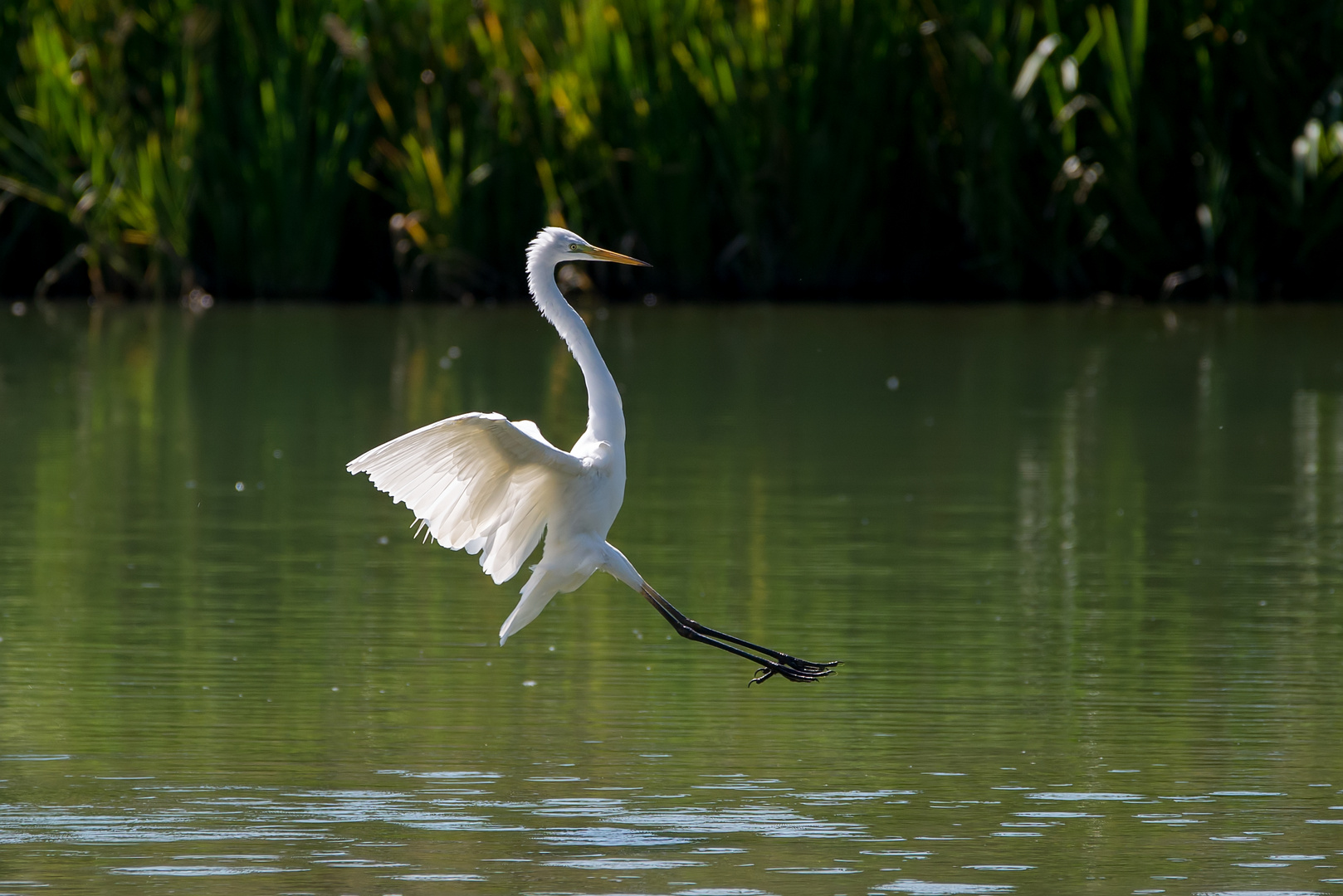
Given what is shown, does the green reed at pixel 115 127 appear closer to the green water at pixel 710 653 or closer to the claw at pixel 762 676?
the green water at pixel 710 653

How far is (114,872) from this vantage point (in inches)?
170

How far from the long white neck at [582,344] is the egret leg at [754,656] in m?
0.45

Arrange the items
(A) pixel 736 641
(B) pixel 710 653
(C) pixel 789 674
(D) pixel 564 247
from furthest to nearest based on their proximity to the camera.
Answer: (B) pixel 710 653 < (D) pixel 564 247 < (A) pixel 736 641 < (C) pixel 789 674

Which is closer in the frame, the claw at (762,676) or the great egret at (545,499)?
Answer: the great egret at (545,499)

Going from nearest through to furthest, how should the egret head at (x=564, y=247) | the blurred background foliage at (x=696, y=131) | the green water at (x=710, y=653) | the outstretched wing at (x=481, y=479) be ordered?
the green water at (x=710, y=653) < the outstretched wing at (x=481, y=479) < the egret head at (x=564, y=247) < the blurred background foliage at (x=696, y=131)

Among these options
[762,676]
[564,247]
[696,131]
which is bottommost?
[762,676]

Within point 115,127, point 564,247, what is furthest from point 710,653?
point 115,127

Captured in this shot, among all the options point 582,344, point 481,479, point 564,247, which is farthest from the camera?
point 564,247

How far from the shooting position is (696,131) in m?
16.8

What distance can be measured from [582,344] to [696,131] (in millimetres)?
11075

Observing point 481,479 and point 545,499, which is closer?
point 481,479

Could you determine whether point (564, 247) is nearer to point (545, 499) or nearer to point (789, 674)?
point (545, 499)

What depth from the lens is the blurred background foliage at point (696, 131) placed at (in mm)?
16516

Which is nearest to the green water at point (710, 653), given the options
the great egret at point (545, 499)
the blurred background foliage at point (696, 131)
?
the great egret at point (545, 499)
